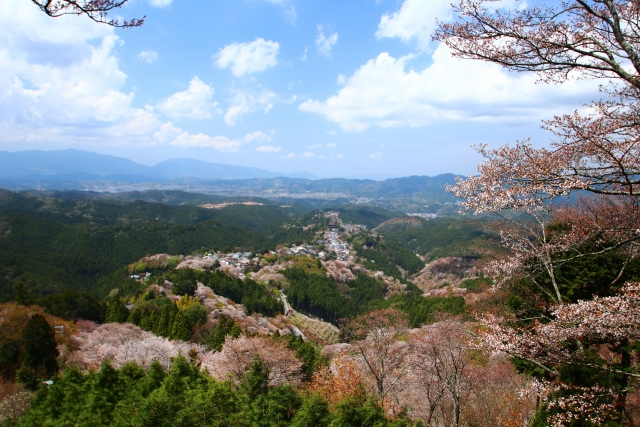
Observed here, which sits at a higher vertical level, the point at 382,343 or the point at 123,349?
the point at 382,343

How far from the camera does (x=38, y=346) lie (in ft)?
59.9

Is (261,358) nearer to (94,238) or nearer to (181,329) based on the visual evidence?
(181,329)

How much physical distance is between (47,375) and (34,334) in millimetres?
2488

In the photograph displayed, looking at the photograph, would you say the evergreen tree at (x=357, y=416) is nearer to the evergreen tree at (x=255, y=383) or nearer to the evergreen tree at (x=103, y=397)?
the evergreen tree at (x=255, y=383)

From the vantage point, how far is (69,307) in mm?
28719

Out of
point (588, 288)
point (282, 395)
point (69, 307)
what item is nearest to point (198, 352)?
point (282, 395)

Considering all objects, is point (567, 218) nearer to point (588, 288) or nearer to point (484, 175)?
point (588, 288)

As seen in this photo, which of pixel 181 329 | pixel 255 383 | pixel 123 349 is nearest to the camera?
pixel 255 383

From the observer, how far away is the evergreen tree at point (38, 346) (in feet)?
59.4

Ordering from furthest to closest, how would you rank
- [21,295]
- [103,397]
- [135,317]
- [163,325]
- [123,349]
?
[135,317]
[163,325]
[21,295]
[123,349]
[103,397]

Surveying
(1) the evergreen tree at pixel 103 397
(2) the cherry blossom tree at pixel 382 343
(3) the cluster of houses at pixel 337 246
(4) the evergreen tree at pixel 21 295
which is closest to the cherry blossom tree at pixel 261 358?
(2) the cherry blossom tree at pixel 382 343

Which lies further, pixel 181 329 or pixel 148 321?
pixel 148 321

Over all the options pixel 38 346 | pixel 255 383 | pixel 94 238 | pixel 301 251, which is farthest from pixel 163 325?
pixel 94 238

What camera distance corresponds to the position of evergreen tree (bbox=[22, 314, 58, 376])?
59.4 ft
